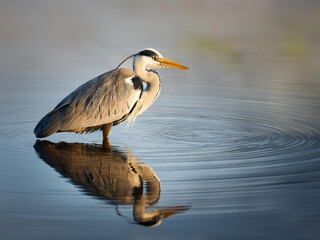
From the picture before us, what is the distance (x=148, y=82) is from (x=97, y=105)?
863mm

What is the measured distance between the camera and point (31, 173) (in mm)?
6375

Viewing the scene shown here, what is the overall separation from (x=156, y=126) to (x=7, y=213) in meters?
3.85

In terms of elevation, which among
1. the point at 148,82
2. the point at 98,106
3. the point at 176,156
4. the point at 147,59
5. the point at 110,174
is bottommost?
the point at 110,174

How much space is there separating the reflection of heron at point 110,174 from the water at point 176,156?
0.04 feet

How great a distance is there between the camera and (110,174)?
6363 millimetres

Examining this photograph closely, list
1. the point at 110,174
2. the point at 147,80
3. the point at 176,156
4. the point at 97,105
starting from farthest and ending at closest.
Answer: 1. the point at 147,80
2. the point at 97,105
3. the point at 176,156
4. the point at 110,174

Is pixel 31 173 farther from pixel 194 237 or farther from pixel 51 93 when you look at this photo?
pixel 51 93

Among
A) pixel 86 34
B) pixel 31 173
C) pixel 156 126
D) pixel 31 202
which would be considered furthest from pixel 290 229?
pixel 86 34

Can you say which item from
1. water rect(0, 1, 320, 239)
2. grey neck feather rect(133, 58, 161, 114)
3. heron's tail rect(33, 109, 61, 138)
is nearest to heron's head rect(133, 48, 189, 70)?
grey neck feather rect(133, 58, 161, 114)

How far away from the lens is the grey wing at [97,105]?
26.2ft

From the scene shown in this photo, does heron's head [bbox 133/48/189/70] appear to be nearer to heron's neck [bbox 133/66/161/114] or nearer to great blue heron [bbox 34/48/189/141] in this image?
heron's neck [bbox 133/66/161/114]

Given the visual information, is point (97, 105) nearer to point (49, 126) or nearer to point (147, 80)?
point (49, 126)

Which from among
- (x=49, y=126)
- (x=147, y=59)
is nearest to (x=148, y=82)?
(x=147, y=59)

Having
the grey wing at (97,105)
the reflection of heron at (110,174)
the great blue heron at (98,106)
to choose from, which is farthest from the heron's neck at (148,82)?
the reflection of heron at (110,174)
